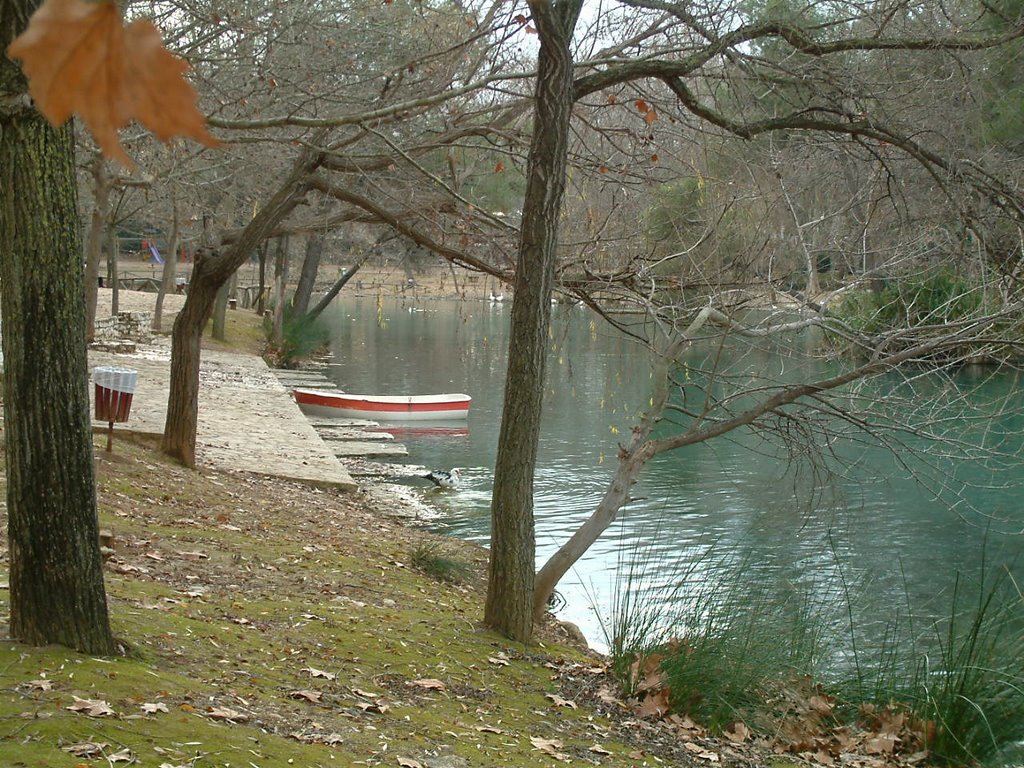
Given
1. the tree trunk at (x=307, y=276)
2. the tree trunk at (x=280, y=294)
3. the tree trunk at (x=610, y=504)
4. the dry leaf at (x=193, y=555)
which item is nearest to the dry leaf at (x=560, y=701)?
the tree trunk at (x=610, y=504)

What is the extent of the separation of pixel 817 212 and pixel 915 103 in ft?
5.12

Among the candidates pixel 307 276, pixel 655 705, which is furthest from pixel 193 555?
pixel 307 276

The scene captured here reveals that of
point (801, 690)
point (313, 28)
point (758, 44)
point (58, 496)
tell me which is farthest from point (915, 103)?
point (58, 496)

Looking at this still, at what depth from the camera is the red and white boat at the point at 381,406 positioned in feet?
78.7

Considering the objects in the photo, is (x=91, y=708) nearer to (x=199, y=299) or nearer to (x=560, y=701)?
(x=560, y=701)

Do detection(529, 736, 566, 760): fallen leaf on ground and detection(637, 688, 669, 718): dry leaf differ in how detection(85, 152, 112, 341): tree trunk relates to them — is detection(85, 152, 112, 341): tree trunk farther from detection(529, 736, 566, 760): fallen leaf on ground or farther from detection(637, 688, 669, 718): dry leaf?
detection(529, 736, 566, 760): fallen leaf on ground

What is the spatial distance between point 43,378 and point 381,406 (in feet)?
65.9

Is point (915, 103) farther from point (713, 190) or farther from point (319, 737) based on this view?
point (319, 737)

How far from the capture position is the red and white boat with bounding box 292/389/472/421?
2398 cm

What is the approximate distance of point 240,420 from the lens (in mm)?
17875

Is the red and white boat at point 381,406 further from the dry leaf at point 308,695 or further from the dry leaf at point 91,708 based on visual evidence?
the dry leaf at point 91,708

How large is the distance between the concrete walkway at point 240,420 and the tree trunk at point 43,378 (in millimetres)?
8855

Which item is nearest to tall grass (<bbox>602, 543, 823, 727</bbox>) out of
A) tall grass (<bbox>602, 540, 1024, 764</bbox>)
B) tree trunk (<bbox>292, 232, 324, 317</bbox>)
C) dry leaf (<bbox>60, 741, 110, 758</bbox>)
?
tall grass (<bbox>602, 540, 1024, 764</bbox>)

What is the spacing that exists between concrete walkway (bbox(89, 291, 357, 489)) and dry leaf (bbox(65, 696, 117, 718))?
945 cm
